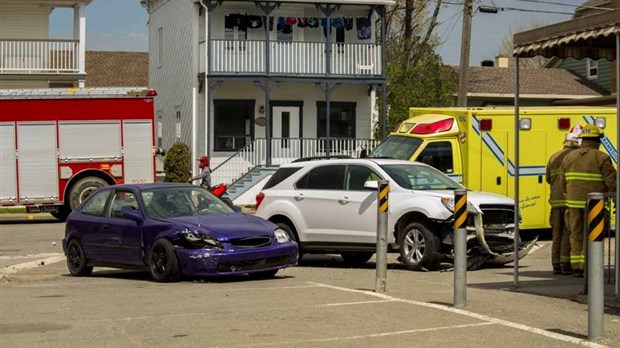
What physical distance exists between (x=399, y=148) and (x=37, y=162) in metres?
11.5

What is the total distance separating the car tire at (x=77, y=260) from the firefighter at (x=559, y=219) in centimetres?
663

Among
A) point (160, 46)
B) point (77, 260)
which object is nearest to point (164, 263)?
point (77, 260)

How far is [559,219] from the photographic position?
15062 millimetres

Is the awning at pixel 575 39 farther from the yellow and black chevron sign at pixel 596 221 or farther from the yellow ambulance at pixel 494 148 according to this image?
the yellow ambulance at pixel 494 148

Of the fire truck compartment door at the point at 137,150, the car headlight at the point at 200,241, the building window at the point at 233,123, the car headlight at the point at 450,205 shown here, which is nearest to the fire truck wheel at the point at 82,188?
the fire truck compartment door at the point at 137,150

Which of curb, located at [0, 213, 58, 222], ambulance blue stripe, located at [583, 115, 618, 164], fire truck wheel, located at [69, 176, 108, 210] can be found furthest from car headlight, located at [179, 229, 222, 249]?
curb, located at [0, 213, 58, 222]

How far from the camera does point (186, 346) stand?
957 cm

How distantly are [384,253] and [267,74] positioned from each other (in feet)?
81.7

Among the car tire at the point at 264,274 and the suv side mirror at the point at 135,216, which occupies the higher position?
the suv side mirror at the point at 135,216

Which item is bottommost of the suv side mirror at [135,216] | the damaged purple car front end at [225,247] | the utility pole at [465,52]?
the damaged purple car front end at [225,247]

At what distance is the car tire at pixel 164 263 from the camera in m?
14.5

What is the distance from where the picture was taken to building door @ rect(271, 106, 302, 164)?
3828cm

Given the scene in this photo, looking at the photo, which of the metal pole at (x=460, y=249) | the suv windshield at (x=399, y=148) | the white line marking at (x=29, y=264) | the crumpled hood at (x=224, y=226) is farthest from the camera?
the suv windshield at (x=399, y=148)

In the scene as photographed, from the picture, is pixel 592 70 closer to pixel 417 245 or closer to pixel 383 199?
pixel 417 245
